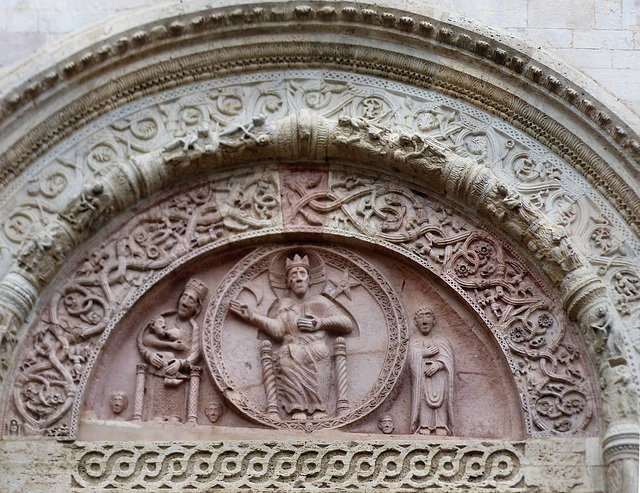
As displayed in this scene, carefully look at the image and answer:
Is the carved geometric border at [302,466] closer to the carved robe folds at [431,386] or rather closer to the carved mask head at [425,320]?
the carved robe folds at [431,386]

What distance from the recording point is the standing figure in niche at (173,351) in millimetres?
8984

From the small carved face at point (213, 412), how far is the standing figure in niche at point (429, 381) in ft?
4.47

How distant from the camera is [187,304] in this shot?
9.20 meters

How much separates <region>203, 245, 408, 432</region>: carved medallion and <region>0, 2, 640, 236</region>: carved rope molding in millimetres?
1471

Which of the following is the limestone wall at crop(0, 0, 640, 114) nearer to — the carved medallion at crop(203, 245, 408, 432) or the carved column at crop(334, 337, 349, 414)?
the carved medallion at crop(203, 245, 408, 432)

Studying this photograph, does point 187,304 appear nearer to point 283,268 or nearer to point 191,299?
point 191,299

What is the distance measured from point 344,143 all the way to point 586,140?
5.78ft

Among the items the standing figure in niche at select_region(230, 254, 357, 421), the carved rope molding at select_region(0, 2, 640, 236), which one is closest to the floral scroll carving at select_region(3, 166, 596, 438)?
the standing figure in niche at select_region(230, 254, 357, 421)

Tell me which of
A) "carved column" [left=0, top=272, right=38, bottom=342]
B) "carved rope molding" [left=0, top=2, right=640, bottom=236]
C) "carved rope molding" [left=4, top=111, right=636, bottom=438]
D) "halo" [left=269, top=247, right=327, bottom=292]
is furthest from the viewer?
"halo" [left=269, top=247, right=327, bottom=292]

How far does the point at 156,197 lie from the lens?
946cm

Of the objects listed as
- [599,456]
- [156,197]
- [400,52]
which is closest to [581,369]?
[599,456]

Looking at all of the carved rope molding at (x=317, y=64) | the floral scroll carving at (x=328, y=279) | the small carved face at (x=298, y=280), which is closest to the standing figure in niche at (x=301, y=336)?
the small carved face at (x=298, y=280)

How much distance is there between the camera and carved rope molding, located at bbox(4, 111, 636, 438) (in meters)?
8.84

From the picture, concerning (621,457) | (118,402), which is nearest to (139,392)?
(118,402)
